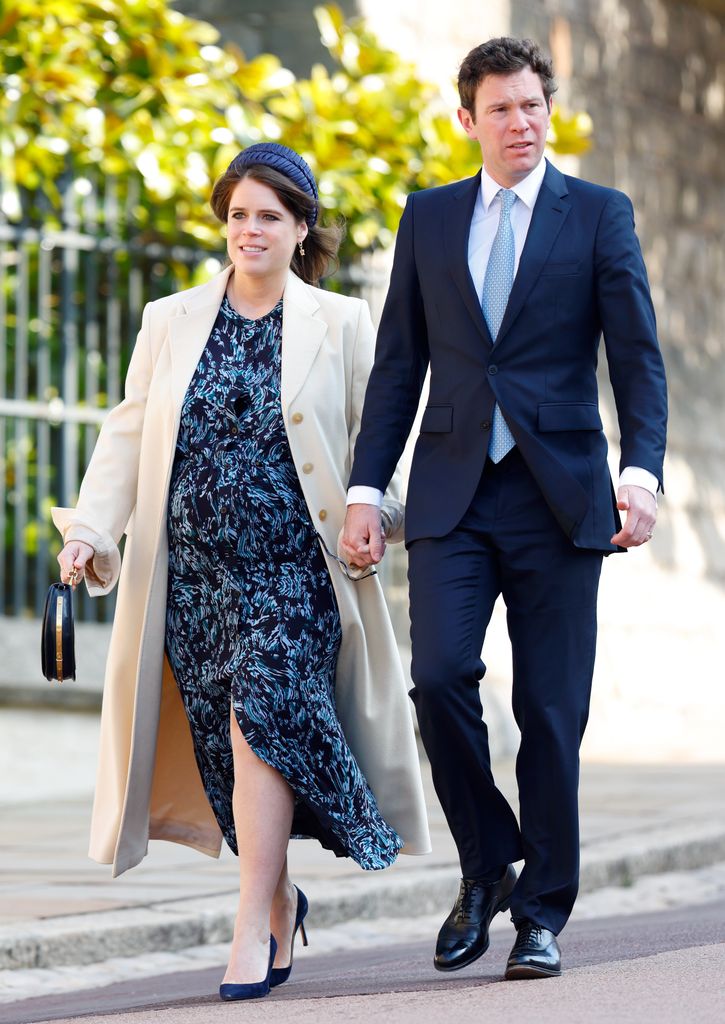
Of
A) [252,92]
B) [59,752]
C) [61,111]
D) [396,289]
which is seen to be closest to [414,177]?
[252,92]

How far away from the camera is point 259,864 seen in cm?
430

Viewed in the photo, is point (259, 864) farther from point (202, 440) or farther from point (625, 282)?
point (625, 282)

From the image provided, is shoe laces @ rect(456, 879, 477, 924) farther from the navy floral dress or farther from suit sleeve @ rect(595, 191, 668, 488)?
suit sleeve @ rect(595, 191, 668, 488)

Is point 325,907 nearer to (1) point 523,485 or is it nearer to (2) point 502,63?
(1) point 523,485

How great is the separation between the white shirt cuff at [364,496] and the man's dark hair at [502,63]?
87 cm

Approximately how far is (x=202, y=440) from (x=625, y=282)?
3.34 feet

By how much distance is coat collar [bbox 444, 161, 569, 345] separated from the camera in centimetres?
426

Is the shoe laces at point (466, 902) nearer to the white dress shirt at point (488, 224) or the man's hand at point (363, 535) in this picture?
the man's hand at point (363, 535)

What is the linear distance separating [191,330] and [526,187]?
0.85 metres

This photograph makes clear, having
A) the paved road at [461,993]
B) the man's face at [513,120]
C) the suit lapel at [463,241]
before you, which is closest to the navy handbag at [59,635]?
the paved road at [461,993]

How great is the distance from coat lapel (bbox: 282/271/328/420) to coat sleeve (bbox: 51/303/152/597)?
13.9 inches

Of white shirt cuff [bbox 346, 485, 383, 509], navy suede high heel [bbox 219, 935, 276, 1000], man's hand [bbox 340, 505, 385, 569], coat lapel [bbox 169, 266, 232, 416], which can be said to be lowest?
navy suede high heel [bbox 219, 935, 276, 1000]

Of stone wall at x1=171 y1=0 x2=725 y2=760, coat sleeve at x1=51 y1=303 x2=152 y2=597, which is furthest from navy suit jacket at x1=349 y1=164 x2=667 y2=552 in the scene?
stone wall at x1=171 y1=0 x2=725 y2=760

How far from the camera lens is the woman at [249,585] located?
14.5 feet
